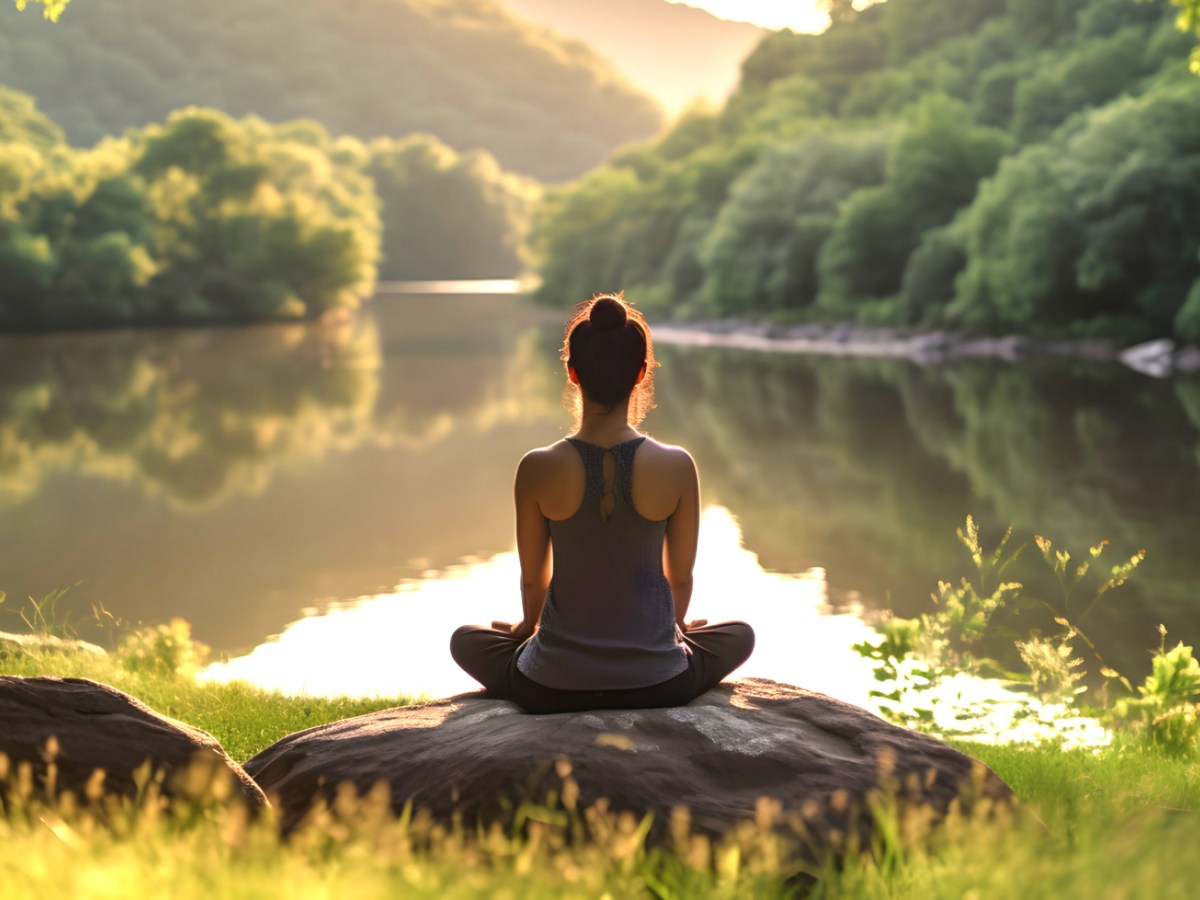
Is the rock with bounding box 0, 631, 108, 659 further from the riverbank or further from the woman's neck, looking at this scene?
the riverbank

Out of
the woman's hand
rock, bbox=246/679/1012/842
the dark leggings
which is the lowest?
rock, bbox=246/679/1012/842

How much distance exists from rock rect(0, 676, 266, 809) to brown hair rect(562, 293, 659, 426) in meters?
1.74

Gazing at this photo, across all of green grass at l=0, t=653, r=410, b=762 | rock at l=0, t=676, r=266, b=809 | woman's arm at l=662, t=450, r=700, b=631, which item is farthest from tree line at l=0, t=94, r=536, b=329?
rock at l=0, t=676, r=266, b=809

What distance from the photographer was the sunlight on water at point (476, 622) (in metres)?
9.10

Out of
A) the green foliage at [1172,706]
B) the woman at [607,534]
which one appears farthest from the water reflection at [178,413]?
the woman at [607,534]

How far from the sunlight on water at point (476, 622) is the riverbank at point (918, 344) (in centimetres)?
2487

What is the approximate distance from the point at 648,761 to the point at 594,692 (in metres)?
0.58

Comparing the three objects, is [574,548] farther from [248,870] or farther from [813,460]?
[813,460]

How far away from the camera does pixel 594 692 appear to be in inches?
188

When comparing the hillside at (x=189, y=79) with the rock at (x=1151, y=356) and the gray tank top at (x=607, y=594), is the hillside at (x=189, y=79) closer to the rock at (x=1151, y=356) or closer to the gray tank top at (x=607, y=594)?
the rock at (x=1151, y=356)

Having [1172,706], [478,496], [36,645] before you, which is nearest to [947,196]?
[478,496]

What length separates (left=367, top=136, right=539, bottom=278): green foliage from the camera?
135 metres

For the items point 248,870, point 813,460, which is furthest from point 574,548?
point 813,460

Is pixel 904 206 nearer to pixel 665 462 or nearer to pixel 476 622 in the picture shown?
pixel 476 622
